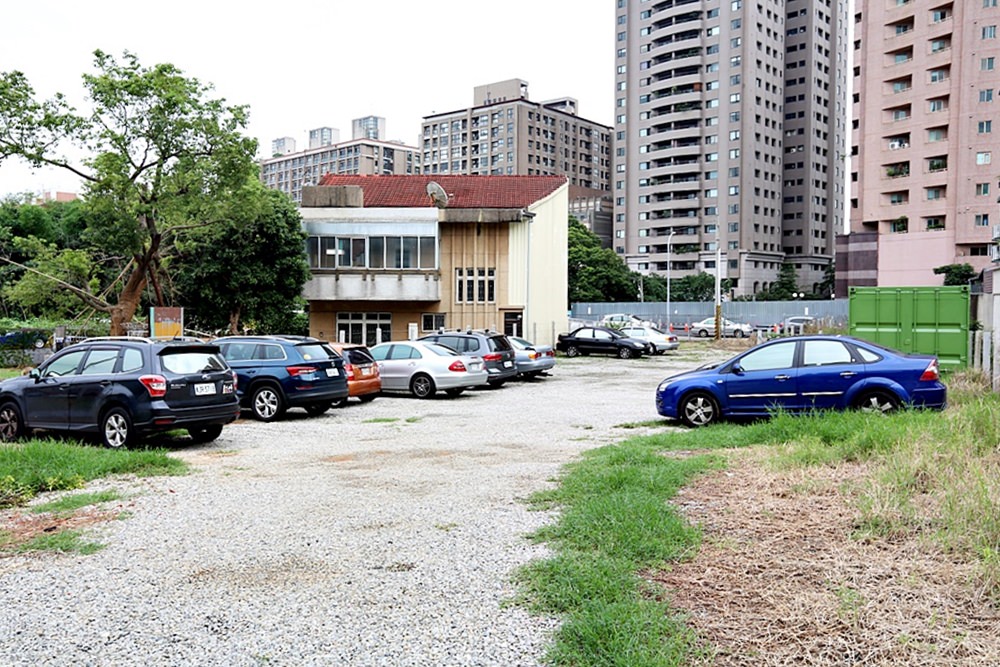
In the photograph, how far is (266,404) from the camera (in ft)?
50.7

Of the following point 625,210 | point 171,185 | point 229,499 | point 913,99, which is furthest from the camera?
point 625,210

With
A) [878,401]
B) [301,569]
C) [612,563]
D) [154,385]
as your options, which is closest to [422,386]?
[154,385]

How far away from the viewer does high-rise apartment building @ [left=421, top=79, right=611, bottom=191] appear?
13938cm

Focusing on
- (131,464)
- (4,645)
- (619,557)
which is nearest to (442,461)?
(131,464)

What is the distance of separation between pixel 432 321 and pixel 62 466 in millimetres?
30948

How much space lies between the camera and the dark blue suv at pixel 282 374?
15383 mm

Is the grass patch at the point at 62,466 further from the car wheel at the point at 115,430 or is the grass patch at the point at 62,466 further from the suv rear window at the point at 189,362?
the suv rear window at the point at 189,362

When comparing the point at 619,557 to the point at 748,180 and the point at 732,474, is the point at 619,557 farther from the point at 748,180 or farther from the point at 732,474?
the point at 748,180

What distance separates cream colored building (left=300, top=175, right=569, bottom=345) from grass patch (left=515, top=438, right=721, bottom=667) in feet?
101

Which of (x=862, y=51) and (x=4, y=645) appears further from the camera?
(x=862, y=51)

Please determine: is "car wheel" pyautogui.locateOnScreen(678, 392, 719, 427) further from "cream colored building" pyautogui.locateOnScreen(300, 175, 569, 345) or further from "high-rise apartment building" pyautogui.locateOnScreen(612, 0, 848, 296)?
"high-rise apartment building" pyautogui.locateOnScreen(612, 0, 848, 296)

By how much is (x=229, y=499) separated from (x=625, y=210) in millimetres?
108390

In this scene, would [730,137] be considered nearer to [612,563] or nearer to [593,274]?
[593,274]

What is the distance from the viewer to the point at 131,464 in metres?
9.71
